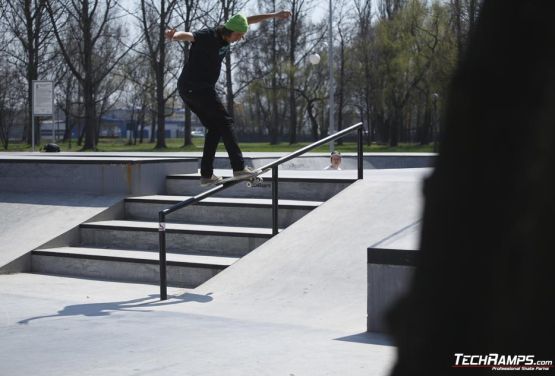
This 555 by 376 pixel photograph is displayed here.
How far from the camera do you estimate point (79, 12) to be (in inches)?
1607

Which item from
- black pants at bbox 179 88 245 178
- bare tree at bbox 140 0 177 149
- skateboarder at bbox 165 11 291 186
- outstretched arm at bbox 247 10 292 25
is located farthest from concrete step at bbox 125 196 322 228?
bare tree at bbox 140 0 177 149

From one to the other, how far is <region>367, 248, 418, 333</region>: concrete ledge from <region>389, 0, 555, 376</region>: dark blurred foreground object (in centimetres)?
464

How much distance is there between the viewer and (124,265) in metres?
9.58

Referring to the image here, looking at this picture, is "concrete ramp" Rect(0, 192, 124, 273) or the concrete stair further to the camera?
"concrete ramp" Rect(0, 192, 124, 273)

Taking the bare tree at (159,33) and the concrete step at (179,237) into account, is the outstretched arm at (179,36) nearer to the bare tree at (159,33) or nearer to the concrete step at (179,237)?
the concrete step at (179,237)

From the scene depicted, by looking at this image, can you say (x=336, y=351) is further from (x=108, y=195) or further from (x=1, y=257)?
(x=108, y=195)

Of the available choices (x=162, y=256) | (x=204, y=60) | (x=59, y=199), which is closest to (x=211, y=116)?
(x=204, y=60)

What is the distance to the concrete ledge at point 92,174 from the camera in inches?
457

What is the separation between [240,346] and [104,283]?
13.6 feet

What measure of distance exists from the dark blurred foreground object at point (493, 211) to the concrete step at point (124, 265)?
7.57 m

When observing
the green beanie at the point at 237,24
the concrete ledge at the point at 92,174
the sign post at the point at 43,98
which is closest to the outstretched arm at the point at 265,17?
the green beanie at the point at 237,24

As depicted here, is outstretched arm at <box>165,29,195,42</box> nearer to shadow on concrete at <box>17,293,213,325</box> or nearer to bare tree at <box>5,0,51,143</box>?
shadow on concrete at <box>17,293,213,325</box>

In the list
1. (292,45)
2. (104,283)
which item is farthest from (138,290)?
(292,45)

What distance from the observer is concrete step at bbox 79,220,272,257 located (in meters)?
9.43
